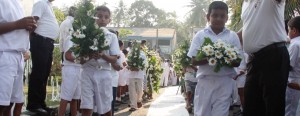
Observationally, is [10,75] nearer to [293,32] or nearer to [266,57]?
[266,57]

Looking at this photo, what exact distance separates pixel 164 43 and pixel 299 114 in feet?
153

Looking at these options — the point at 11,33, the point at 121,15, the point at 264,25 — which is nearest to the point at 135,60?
the point at 264,25

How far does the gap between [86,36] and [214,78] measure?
1884mm

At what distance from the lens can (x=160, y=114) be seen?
9922 mm

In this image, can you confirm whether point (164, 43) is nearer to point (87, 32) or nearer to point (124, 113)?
point (124, 113)

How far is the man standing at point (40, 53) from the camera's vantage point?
5.98 meters

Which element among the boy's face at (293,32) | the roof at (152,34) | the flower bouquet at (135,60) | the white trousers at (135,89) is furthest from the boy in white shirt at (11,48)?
the roof at (152,34)

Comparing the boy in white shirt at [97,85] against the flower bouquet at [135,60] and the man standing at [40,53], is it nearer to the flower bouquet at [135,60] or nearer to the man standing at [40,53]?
the man standing at [40,53]

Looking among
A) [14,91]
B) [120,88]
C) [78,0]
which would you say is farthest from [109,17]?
[120,88]

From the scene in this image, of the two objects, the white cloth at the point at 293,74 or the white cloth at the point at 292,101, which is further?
the white cloth at the point at 292,101

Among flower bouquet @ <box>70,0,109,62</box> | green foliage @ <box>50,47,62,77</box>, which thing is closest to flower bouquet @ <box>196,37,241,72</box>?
flower bouquet @ <box>70,0,109,62</box>

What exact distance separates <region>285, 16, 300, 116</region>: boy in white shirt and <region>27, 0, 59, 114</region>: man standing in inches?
148

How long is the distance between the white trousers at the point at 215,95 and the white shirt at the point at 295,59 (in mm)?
907

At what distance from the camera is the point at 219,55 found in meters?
4.49
